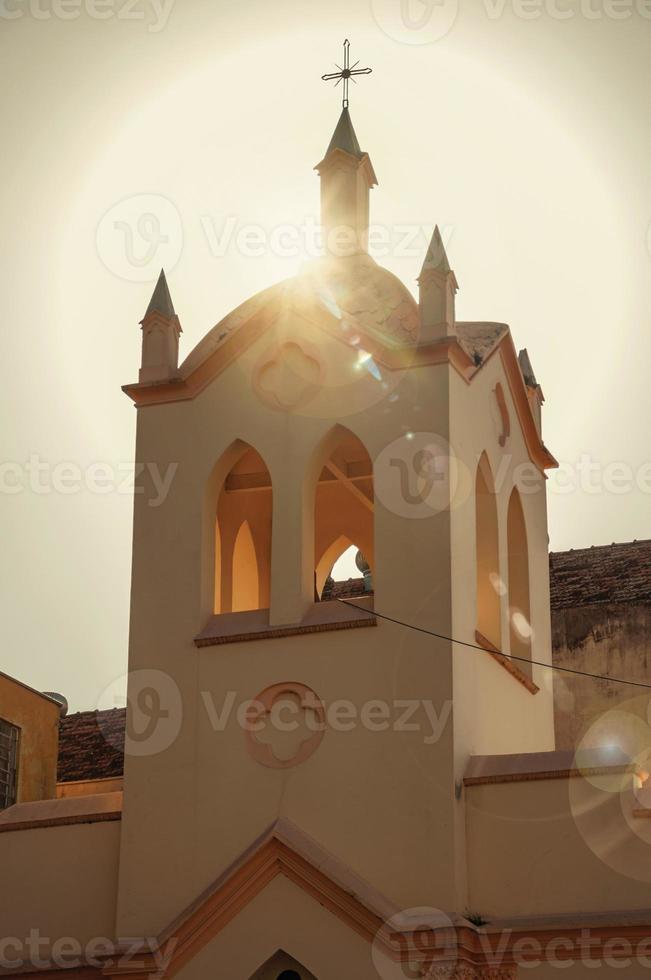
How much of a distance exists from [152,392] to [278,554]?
266 cm

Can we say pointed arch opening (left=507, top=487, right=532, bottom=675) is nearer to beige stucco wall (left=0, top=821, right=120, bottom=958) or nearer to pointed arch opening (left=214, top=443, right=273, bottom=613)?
pointed arch opening (left=214, top=443, right=273, bottom=613)

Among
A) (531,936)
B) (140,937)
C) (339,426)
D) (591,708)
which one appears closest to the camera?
(531,936)

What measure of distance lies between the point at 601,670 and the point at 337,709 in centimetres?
869

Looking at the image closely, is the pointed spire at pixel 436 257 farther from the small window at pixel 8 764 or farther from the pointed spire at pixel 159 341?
the small window at pixel 8 764

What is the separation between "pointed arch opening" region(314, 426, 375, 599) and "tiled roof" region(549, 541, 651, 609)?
5.58 m

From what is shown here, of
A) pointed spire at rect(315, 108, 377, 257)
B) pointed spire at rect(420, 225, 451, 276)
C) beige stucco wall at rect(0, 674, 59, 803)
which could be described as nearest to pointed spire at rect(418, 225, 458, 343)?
pointed spire at rect(420, 225, 451, 276)

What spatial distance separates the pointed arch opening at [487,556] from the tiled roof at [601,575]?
20.5 ft

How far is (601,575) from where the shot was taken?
1092 inches

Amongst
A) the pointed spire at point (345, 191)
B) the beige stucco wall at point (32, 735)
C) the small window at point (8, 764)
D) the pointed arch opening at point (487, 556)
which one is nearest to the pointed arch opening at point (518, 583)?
the pointed arch opening at point (487, 556)

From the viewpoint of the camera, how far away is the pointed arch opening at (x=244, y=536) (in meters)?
21.4

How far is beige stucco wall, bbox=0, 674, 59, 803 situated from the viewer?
974 inches

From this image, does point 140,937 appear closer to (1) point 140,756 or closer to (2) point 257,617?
(1) point 140,756

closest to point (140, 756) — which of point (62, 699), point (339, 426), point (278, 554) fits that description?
point (278, 554)

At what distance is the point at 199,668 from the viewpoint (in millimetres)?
19641
